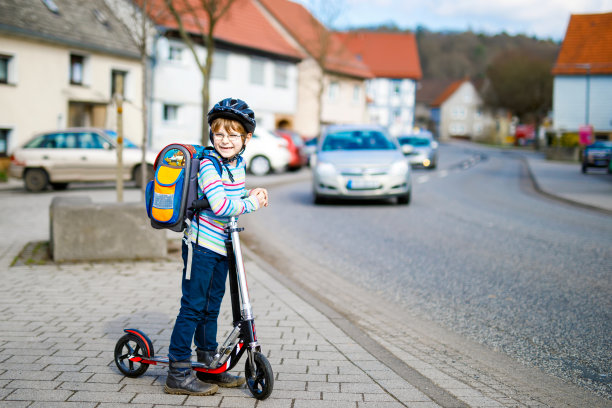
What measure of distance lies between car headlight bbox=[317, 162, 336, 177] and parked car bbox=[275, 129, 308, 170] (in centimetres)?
1127

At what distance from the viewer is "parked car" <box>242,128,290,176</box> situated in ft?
81.3

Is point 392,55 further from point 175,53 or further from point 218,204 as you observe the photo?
point 218,204

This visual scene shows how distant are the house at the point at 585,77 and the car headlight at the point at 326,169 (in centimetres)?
4504

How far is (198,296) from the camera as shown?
3.78 m

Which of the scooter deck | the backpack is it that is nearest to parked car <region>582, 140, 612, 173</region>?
the scooter deck

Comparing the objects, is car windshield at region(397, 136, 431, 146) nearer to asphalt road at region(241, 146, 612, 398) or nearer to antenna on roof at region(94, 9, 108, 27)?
antenna on roof at region(94, 9, 108, 27)

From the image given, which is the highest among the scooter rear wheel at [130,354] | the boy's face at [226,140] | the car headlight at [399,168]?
the boy's face at [226,140]

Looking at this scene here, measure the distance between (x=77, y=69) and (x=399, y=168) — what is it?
58.2ft

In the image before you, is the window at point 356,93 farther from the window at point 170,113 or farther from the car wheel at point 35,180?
the car wheel at point 35,180

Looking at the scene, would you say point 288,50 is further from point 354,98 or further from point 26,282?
point 26,282

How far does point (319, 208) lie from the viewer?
14312 millimetres

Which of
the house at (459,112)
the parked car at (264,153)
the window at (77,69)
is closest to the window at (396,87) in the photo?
the house at (459,112)

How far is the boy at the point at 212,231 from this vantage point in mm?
3648

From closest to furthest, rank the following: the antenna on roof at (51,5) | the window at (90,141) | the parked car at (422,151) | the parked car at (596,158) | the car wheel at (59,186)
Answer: the window at (90,141) < the car wheel at (59,186) < the antenna on roof at (51,5) < the parked car at (596,158) < the parked car at (422,151)
